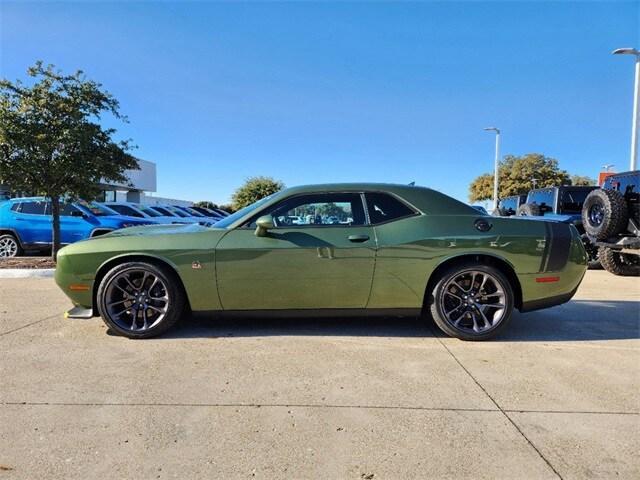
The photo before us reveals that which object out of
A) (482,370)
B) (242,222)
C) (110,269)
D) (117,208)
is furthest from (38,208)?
(482,370)

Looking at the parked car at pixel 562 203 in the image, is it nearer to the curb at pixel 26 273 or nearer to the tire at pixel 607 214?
the tire at pixel 607 214

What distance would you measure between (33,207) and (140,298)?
28.3 ft

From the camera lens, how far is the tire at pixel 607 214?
26.2ft

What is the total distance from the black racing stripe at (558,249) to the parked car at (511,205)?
10502 mm

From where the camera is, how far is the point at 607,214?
26.5 ft

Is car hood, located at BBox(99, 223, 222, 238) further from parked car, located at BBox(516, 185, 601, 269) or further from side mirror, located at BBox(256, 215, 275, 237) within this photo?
parked car, located at BBox(516, 185, 601, 269)

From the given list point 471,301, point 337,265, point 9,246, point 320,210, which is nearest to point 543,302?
point 471,301

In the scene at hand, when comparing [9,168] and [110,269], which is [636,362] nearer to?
[110,269]

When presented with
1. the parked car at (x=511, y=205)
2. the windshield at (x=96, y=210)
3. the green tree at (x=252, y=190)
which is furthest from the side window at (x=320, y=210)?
the green tree at (x=252, y=190)

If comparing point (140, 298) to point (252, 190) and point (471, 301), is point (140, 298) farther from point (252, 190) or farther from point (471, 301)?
point (252, 190)

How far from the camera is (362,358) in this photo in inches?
150

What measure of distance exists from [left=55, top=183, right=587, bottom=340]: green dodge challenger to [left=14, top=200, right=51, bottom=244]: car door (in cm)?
771

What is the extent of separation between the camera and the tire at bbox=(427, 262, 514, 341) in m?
4.25

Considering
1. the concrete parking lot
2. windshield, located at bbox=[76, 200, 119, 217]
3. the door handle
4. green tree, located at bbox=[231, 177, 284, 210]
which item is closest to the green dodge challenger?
the door handle
